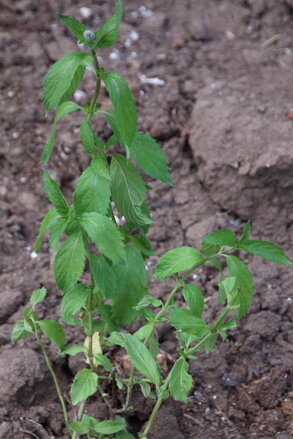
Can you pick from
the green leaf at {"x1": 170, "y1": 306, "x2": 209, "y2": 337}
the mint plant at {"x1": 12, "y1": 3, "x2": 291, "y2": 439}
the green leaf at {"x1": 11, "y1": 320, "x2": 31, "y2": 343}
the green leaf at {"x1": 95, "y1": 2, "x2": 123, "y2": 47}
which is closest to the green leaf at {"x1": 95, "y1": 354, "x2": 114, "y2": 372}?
the mint plant at {"x1": 12, "y1": 3, "x2": 291, "y2": 439}

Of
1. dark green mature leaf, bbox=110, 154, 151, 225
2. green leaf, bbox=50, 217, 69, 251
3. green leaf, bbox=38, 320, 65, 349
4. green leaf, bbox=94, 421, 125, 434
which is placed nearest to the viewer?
green leaf, bbox=50, 217, 69, 251

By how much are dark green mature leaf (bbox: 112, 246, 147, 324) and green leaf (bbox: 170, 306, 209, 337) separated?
0.22 meters

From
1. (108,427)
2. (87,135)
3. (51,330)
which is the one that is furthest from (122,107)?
(108,427)

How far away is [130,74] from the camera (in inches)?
181

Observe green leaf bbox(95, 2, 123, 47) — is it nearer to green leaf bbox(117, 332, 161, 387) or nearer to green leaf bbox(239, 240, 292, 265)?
green leaf bbox(239, 240, 292, 265)

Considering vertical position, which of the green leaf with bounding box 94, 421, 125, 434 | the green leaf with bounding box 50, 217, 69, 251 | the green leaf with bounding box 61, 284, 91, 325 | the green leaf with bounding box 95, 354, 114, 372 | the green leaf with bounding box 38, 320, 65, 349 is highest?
the green leaf with bounding box 50, 217, 69, 251

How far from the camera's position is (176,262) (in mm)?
2541

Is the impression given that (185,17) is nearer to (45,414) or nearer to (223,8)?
(223,8)

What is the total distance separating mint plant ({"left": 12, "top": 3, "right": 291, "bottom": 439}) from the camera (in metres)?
2.42

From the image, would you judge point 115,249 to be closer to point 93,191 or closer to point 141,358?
point 93,191

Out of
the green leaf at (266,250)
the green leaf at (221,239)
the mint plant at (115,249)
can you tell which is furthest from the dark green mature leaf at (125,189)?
the green leaf at (266,250)

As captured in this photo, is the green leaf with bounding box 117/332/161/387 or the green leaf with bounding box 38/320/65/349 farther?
the green leaf with bounding box 38/320/65/349

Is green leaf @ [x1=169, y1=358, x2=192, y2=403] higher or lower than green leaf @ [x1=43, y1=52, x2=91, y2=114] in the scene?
lower

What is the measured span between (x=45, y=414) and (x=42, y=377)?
15 centimetres
